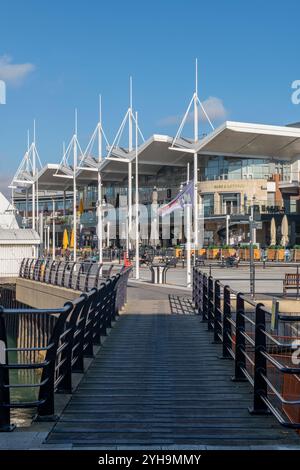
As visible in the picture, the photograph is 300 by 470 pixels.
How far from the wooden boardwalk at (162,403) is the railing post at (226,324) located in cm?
20

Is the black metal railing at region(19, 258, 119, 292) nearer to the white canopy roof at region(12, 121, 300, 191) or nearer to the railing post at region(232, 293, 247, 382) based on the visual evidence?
the railing post at region(232, 293, 247, 382)

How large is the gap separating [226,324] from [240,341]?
2.09 meters

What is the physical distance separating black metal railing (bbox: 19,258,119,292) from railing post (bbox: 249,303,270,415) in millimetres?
14361

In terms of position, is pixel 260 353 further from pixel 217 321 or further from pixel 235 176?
pixel 235 176

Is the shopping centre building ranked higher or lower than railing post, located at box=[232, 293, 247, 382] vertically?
higher

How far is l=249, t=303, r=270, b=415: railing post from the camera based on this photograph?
23.3 ft

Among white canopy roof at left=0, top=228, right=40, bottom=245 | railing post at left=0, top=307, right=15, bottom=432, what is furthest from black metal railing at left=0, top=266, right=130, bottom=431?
white canopy roof at left=0, top=228, right=40, bottom=245

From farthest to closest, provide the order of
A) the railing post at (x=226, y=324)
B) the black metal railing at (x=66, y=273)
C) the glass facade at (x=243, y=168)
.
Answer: the glass facade at (x=243, y=168), the black metal railing at (x=66, y=273), the railing post at (x=226, y=324)

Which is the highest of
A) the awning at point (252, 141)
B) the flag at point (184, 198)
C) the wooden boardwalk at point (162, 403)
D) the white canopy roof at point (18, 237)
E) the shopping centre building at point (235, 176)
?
the awning at point (252, 141)

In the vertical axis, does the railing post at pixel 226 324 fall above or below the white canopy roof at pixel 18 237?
below

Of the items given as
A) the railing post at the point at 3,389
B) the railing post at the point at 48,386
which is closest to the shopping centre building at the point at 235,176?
the railing post at the point at 48,386

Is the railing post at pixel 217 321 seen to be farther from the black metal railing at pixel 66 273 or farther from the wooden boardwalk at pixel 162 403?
the black metal railing at pixel 66 273

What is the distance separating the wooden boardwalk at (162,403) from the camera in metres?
6.18
